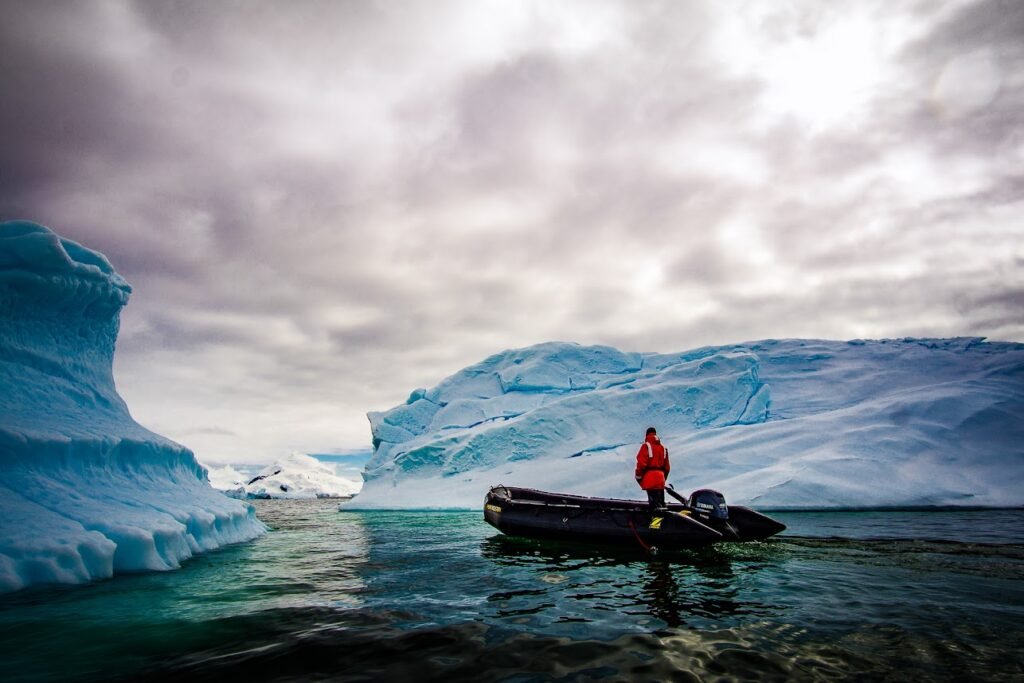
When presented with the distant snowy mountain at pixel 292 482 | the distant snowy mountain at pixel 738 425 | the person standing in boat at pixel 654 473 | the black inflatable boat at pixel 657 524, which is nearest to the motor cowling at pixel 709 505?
the black inflatable boat at pixel 657 524

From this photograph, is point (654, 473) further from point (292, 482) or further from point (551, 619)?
point (292, 482)

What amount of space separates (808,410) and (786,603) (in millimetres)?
28938

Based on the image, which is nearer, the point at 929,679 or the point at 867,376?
the point at 929,679

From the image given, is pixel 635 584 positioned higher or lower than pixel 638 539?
lower

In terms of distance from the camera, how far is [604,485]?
24062mm

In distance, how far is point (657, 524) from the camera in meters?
9.88

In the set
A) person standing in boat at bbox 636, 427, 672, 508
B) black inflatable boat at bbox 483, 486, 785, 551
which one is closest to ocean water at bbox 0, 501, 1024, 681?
black inflatable boat at bbox 483, 486, 785, 551

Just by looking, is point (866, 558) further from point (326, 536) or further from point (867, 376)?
point (867, 376)

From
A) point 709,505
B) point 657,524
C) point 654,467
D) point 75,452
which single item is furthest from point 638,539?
point 75,452

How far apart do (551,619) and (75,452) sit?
8.71 metres

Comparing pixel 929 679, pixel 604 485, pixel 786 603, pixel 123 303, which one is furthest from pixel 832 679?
pixel 604 485

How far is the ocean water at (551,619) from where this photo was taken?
3.96 m

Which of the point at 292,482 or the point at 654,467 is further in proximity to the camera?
the point at 292,482

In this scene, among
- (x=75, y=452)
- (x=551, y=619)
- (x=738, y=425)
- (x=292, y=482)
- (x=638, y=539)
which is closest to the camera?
(x=551, y=619)
